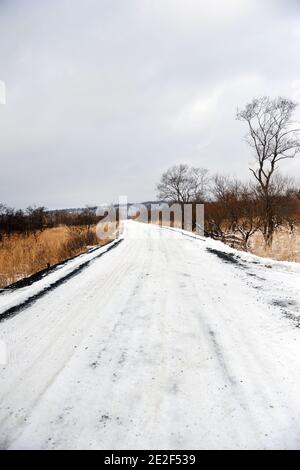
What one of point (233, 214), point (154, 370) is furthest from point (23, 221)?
point (154, 370)

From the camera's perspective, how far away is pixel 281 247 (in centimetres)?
1337

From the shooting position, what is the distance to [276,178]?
66.3 feet

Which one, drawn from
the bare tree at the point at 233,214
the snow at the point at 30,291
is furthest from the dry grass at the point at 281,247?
the snow at the point at 30,291

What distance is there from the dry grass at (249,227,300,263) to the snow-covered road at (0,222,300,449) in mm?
5304

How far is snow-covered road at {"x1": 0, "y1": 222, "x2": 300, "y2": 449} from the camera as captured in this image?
1882 millimetres

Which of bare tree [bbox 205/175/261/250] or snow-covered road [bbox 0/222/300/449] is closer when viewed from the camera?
snow-covered road [bbox 0/222/300/449]

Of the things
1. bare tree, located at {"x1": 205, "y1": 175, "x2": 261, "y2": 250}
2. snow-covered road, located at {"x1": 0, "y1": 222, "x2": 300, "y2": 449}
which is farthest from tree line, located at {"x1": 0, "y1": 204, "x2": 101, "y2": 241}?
snow-covered road, located at {"x1": 0, "y1": 222, "x2": 300, "y2": 449}

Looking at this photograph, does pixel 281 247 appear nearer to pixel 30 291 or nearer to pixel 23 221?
pixel 30 291

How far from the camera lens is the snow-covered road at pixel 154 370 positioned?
1.88 meters

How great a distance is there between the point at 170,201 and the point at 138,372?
2031 inches

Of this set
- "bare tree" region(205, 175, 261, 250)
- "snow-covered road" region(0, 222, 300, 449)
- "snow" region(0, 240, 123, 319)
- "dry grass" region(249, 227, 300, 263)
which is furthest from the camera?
"bare tree" region(205, 175, 261, 250)

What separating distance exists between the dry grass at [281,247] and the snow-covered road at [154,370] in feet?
17.4

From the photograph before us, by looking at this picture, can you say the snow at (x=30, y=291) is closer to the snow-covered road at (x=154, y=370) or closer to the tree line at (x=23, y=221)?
the snow-covered road at (x=154, y=370)

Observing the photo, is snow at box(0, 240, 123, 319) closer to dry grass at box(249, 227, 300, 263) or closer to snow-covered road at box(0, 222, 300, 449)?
snow-covered road at box(0, 222, 300, 449)
